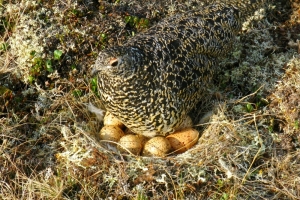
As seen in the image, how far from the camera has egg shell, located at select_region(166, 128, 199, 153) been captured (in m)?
5.21

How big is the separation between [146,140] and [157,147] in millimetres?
320

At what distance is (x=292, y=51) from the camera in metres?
6.15

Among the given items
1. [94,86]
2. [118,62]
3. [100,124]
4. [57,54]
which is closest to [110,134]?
[100,124]

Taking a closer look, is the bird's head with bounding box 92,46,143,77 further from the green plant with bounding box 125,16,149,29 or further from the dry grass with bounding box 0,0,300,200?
the green plant with bounding box 125,16,149,29

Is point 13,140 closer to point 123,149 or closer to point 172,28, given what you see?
point 123,149

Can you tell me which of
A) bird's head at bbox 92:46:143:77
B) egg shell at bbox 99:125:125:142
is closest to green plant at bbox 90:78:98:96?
egg shell at bbox 99:125:125:142

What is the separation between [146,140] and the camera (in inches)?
210

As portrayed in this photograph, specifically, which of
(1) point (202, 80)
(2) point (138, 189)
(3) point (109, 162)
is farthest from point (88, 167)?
(1) point (202, 80)

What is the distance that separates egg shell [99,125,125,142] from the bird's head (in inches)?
32.1

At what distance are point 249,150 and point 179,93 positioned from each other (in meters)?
0.81

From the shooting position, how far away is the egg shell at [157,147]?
5.04 meters

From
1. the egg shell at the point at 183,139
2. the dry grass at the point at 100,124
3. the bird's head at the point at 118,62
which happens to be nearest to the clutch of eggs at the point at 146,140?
the egg shell at the point at 183,139

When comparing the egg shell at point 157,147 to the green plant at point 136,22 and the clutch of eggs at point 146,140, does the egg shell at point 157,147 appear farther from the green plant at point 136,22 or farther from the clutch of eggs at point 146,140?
the green plant at point 136,22

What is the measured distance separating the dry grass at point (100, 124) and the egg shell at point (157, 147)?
131 mm
